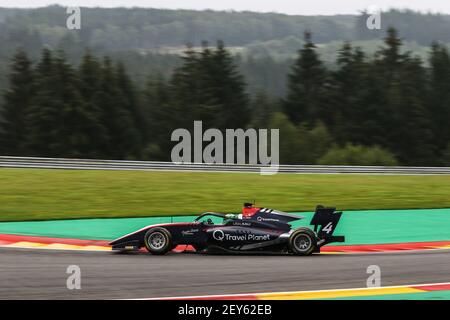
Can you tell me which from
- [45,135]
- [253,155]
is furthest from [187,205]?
[45,135]

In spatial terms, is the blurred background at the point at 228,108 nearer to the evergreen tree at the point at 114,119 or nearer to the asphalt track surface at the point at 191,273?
the evergreen tree at the point at 114,119

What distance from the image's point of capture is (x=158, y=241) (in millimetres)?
10766

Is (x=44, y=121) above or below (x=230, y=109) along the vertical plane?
below

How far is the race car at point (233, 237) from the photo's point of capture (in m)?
10.8

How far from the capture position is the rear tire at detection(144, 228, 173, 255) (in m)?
10.7

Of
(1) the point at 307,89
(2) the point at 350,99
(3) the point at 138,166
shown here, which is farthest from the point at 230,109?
(3) the point at 138,166

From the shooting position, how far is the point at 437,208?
19703mm

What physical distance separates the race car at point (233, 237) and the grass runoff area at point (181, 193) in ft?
19.0

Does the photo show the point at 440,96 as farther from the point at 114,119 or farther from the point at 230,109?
the point at 114,119

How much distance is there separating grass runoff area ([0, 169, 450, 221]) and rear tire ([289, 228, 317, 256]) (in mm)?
6584

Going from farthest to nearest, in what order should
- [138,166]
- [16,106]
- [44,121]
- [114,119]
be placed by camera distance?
[16,106], [114,119], [44,121], [138,166]

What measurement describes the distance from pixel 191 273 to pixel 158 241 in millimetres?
1711
